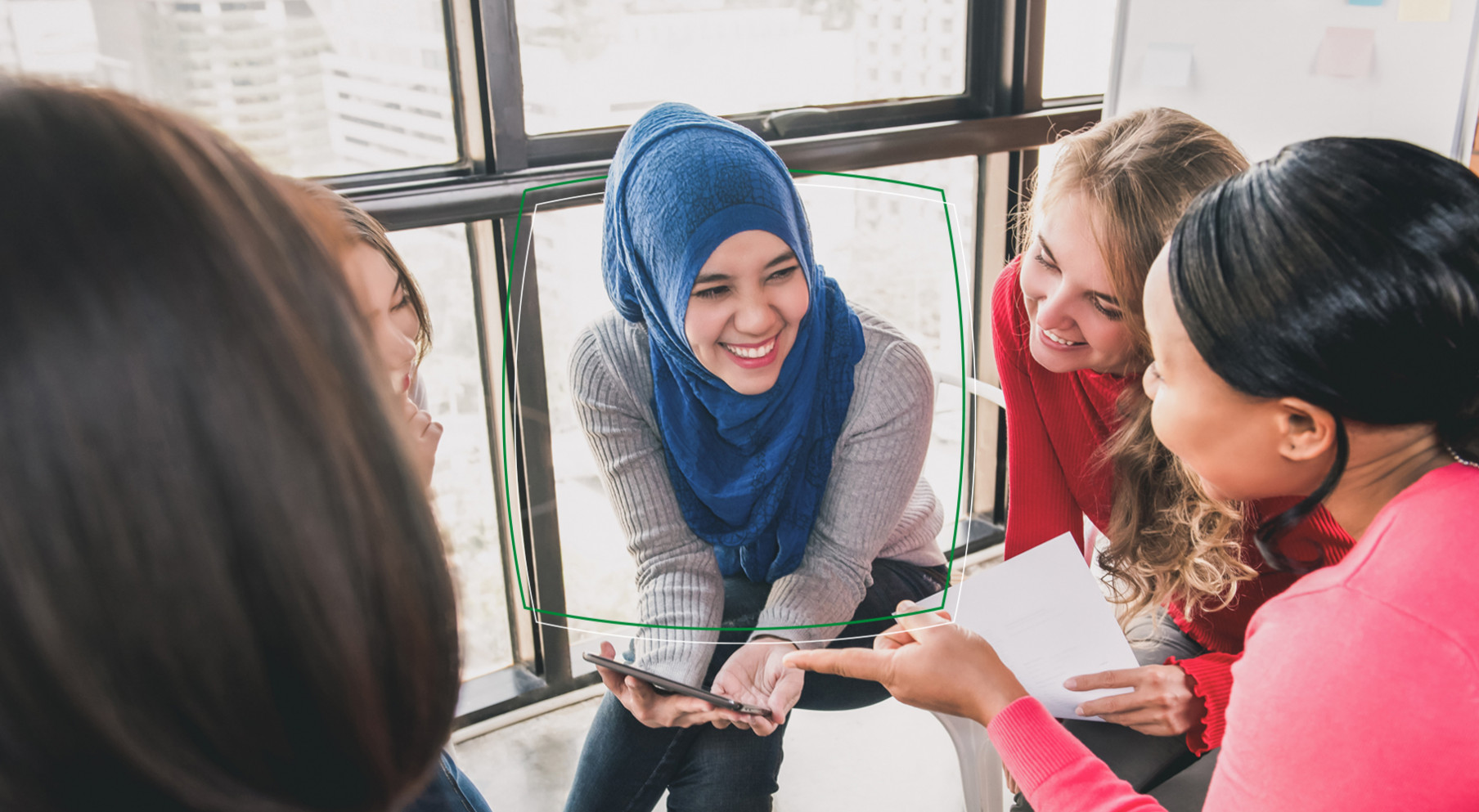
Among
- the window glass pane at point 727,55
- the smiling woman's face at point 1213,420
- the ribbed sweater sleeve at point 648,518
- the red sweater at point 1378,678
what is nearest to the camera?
the red sweater at point 1378,678

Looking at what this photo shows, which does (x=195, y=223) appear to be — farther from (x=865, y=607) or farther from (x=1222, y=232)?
(x=865, y=607)

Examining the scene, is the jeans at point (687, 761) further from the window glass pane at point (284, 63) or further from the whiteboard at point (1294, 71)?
the whiteboard at point (1294, 71)

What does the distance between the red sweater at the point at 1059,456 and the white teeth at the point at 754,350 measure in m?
0.40

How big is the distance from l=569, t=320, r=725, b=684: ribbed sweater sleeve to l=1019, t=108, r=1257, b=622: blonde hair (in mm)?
469

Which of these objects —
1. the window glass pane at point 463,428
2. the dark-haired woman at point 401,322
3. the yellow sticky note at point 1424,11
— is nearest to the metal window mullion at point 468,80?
the window glass pane at point 463,428

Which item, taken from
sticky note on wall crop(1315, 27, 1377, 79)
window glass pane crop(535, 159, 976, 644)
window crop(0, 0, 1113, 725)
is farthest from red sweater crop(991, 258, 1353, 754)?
sticky note on wall crop(1315, 27, 1377, 79)

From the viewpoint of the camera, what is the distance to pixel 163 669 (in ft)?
1.02

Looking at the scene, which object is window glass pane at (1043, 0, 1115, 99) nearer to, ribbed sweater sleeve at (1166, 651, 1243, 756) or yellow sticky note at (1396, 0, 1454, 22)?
yellow sticky note at (1396, 0, 1454, 22)

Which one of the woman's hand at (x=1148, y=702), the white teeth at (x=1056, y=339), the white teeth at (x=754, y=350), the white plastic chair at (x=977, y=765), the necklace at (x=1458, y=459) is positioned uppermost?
the white teeth at (x=754, y=350)

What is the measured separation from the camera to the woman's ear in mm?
608

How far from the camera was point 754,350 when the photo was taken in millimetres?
859

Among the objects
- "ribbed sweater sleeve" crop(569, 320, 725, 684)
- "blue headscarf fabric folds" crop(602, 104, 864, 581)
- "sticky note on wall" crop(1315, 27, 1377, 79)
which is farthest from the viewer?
"sticky note on wall" crop(1315, 27, 1377, 79)

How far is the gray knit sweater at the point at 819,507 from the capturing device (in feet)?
2.94

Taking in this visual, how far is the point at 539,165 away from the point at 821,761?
104 cm
